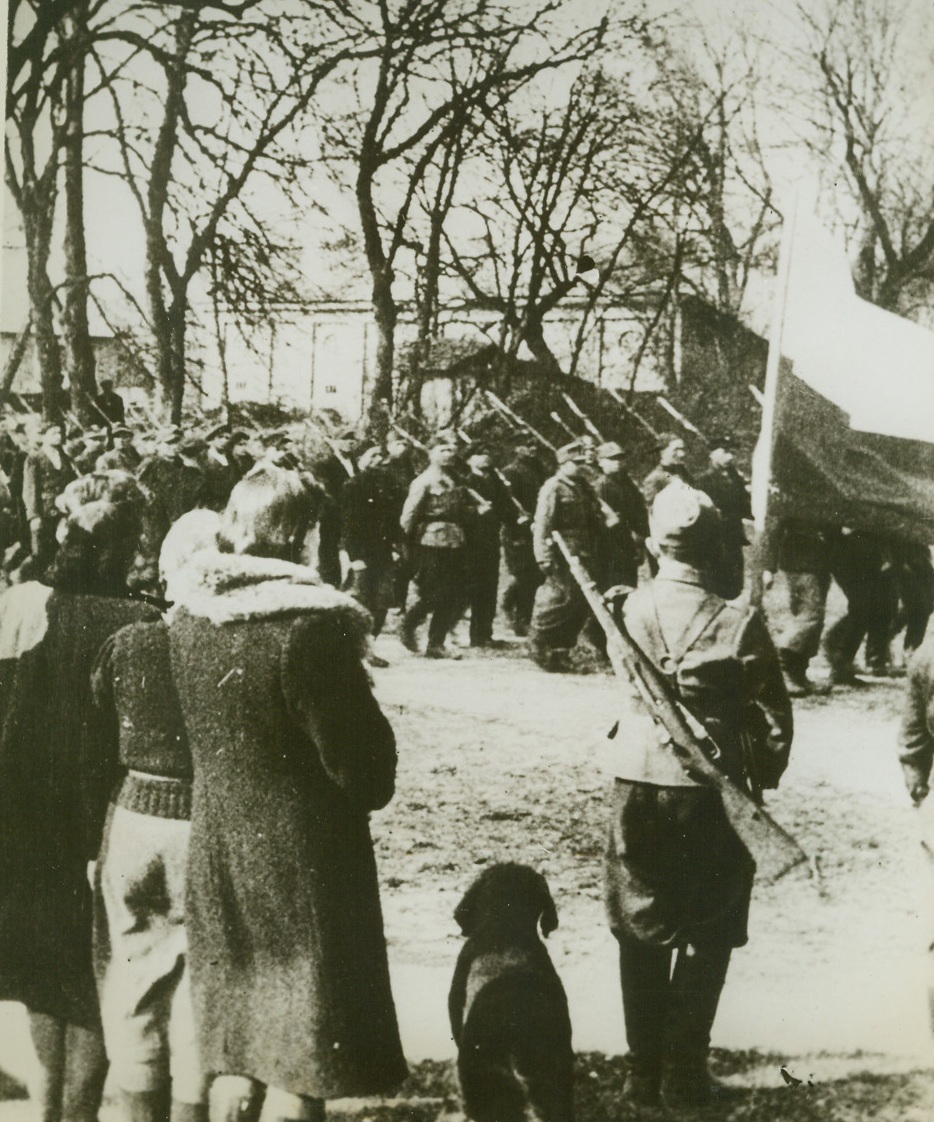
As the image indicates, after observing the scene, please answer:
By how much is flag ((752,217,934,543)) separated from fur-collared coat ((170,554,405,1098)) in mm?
1204

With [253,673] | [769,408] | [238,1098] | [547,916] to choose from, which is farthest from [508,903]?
[769,408]

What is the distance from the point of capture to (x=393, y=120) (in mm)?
3131

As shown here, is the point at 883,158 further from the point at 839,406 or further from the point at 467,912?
the point at 467,912

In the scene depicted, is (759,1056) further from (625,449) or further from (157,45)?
(157,45)

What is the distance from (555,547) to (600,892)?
2.87 feet

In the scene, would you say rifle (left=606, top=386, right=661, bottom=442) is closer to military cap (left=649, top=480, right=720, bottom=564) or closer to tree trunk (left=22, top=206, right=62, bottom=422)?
military cap (left=649, top=480, right=720, bottom=564)

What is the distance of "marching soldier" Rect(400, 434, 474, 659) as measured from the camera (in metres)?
3.18

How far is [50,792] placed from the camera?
305 centimetres

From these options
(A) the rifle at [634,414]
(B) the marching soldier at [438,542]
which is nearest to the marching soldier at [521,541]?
(B) the marching soldier at [438,542]

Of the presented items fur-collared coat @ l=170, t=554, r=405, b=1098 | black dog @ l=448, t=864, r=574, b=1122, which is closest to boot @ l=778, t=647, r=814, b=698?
black dog @ l=448, t=864, r=574, b=1122

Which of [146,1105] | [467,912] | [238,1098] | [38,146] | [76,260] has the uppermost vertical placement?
[38,146]

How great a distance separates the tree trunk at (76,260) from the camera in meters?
3.23

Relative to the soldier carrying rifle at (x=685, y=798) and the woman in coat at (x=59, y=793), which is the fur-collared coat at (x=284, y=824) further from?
the soldier carrying rifle at (x=685, y=798)

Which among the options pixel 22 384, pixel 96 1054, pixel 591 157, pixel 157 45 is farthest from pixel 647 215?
pixel 96 1054
